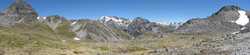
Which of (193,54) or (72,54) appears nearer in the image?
(193,54)

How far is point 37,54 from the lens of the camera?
552ft

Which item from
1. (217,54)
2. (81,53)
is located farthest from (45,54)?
(217,54)

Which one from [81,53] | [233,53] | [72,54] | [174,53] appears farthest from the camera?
[81,53]

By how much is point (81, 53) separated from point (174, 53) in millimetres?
63306

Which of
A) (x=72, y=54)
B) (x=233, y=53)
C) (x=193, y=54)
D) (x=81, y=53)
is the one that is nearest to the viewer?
(x=233, y=53)

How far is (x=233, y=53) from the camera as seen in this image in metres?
113

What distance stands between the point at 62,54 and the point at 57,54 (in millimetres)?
1865

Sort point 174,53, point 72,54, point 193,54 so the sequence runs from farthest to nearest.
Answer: point 72,54 < point 174,53 < point 193,54

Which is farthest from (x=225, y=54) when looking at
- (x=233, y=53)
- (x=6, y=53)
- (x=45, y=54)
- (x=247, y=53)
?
(x=6, y=53)

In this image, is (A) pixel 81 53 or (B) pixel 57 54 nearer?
(B) pixel 57 54

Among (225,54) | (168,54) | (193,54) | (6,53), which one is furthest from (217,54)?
(6,53)

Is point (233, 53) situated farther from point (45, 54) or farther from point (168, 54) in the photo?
point (45, 54)

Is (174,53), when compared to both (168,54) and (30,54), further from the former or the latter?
(30,54)

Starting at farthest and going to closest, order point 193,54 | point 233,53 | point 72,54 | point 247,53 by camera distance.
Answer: point 72,54
point 193,54
point 233,53
point 247,53
